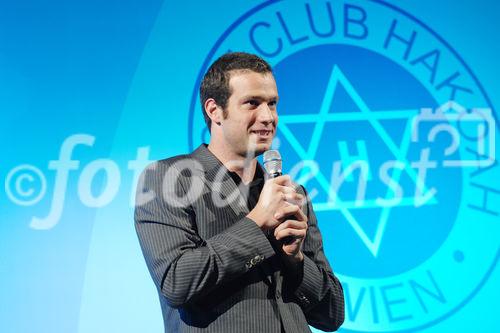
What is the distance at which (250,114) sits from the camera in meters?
1.69

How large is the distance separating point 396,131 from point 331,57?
1.50 feet

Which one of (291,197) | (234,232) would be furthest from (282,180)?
(234,232)

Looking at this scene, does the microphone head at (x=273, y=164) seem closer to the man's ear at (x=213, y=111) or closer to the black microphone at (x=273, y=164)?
the black microphone at (x=273, y=164)

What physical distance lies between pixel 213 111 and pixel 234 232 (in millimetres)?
497

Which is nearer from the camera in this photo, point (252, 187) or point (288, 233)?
point (288, 233)

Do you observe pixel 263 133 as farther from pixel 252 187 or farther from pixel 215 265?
pixel 215 265

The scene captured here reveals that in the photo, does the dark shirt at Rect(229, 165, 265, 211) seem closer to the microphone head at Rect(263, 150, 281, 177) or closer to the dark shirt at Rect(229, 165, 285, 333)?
the dark shirt at Rect(229, 165, 285, 333)

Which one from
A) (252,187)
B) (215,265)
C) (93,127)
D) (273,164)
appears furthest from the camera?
(93,127)

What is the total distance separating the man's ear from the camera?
1775mm

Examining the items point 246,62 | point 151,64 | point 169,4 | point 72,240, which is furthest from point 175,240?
point 169,4

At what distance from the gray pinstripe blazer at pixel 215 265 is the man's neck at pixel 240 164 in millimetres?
51

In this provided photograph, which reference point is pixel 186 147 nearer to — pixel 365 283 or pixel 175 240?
pixel 365 283

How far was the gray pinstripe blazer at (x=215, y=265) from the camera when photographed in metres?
1.39

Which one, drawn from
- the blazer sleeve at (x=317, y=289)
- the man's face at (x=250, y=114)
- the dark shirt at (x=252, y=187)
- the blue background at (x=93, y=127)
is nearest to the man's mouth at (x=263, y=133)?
the man's face at (x=250, y=114)
